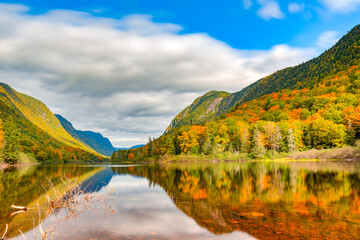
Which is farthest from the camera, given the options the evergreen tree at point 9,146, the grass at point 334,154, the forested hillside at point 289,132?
the evergreen tree at point 9,146

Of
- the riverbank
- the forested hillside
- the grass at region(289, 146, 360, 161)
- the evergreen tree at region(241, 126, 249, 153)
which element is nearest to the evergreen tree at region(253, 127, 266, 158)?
the forested hillside

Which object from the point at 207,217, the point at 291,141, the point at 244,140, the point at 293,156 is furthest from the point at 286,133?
the point at 207,217

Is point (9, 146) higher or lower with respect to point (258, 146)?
higher

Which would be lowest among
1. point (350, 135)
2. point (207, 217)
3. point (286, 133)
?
point (207, 217)

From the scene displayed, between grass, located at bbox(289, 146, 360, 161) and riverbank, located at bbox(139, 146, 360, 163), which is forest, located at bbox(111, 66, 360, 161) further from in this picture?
grass, located at bbox(289, 146, 360, 161)

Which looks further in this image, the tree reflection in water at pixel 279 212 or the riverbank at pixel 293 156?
the riverbank at pixel 293 156

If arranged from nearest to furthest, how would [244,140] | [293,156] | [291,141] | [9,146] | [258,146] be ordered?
[293,156] → [291,141] → [9,146] → [258,146] → [244,140]

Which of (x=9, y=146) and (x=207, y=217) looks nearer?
(x=207, y=217)

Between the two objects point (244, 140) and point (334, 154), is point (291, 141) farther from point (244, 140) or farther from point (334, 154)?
point (244, 140)

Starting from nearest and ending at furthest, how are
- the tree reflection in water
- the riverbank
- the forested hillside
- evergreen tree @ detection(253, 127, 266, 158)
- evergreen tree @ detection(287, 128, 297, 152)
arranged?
the tree reflection in water
the riverbank
the forested hillside
evergreen tree @ detection(287, 128, 297, 152)
evergreen tree @ detection(253, 127, 266, 158)

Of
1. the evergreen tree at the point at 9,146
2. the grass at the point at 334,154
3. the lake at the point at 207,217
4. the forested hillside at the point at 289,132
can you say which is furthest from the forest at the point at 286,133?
the lake at the point at 207,217

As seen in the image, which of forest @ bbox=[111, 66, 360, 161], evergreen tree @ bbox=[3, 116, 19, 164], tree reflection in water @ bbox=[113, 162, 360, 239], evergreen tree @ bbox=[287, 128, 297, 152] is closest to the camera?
tree reflection in water @ bbox=[113, 162, 360, 239]

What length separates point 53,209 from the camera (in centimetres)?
1579

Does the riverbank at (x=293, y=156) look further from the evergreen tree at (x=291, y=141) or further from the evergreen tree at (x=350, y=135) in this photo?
the evergreen tree at (x=350, y=135)
